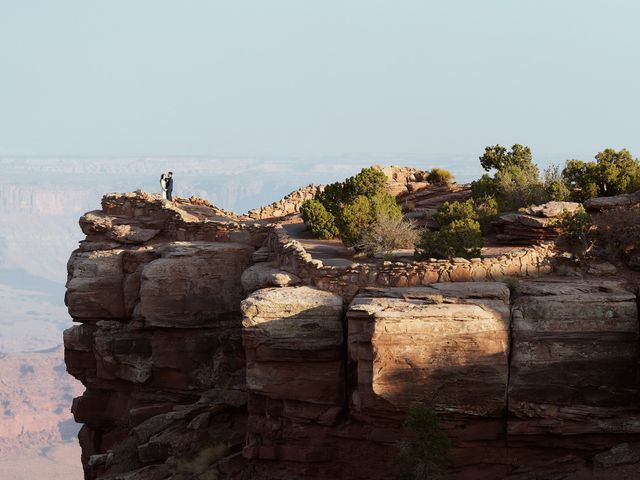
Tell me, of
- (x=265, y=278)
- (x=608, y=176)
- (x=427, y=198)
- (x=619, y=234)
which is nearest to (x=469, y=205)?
(x=608, y=176)

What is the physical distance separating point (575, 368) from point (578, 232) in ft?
19.0

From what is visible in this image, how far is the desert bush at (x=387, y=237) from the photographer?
32.0 metres

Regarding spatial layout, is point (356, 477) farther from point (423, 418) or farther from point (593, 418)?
point (593, 418)

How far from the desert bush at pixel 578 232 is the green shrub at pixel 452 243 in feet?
7.58

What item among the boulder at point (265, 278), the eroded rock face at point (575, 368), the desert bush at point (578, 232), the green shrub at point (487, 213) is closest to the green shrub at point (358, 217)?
the green shrub at point (487, 213)

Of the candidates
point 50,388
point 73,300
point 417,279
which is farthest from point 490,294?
point 50,388

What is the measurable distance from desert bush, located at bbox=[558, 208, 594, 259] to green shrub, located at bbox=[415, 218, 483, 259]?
7.58 ft

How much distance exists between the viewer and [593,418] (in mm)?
24344

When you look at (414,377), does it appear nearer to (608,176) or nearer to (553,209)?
(553,209)

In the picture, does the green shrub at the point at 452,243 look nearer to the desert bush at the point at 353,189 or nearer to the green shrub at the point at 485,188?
the green shrub at the point at 485,188

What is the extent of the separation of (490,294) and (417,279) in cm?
216

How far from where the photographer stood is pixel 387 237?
3216 centimetres

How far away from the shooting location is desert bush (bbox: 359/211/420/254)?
32.0 m

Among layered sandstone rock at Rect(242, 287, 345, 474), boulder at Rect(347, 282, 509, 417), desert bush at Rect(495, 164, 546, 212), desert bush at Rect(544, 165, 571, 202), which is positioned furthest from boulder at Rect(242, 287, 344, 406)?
desert bush at Rect(495, 164, 546, 212)
